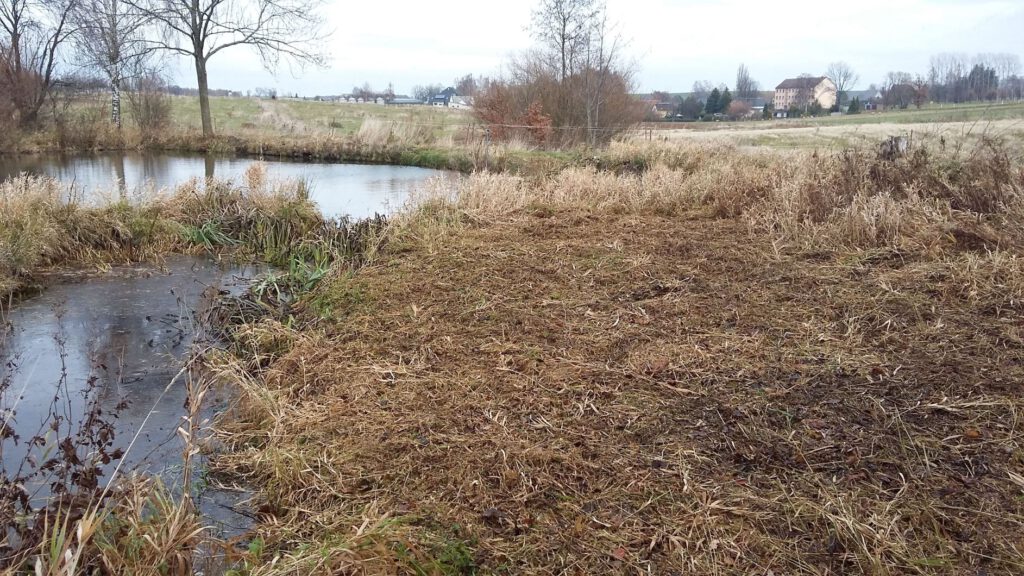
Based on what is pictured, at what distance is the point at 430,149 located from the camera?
778 inches

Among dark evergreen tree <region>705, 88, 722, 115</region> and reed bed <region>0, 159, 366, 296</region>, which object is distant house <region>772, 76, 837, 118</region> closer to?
dark evergreen tree <region>705, 88, 722, 115</region>

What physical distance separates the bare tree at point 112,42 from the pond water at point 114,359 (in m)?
20.1

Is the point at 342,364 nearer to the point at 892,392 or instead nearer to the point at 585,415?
the point at 585,415

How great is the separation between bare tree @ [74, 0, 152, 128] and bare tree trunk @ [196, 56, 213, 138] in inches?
63.9

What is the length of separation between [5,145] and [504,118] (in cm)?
1429

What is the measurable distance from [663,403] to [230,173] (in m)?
14.3

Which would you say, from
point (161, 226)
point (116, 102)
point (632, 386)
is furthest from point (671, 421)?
point (116, 102)

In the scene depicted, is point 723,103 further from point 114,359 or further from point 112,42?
point 114,359

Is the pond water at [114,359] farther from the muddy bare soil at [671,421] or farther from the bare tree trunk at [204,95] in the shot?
the bare tree trunk at [204,95]

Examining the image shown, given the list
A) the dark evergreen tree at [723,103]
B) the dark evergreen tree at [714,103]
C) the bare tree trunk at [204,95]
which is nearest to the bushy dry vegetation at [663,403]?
the bare tree trunk at [204,95]

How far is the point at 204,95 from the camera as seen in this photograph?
2439 centimetres

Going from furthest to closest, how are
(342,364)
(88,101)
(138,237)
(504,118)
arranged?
1. (88,101)
2. (504,118)
3. (138,237)
4. (342,364)

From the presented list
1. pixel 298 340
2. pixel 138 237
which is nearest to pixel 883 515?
pixel 298 340

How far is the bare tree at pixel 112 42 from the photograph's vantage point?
2359 centimetres
